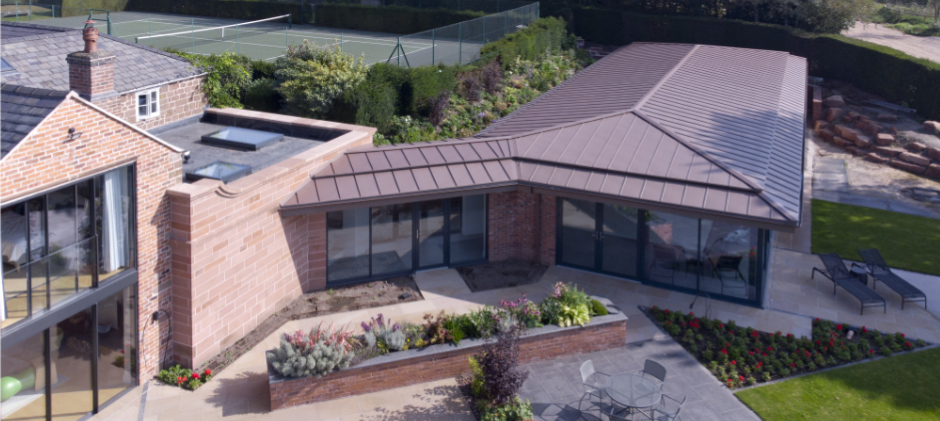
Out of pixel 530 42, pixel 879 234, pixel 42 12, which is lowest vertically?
pixel 879 234

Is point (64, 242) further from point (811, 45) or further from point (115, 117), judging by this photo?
point (811, 45)

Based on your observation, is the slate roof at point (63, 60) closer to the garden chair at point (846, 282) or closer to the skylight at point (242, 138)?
the skylight at point (242, 138)

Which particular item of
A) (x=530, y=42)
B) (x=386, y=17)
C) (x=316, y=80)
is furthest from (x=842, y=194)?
(x=386, y=17)

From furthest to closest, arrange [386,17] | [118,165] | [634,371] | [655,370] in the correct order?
[386,17]
[634,371]
[655,370]
[118,165]

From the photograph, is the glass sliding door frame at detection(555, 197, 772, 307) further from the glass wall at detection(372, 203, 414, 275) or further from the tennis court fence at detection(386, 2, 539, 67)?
the tennis court fence at detection(386, 2, 539, 67)

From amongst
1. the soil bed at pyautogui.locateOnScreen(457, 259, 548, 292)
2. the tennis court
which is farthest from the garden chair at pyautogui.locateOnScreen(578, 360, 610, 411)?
the tennis court

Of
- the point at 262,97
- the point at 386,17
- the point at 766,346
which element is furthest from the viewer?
the point at 386,17

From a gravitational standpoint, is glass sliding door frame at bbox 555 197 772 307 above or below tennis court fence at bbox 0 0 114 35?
below
